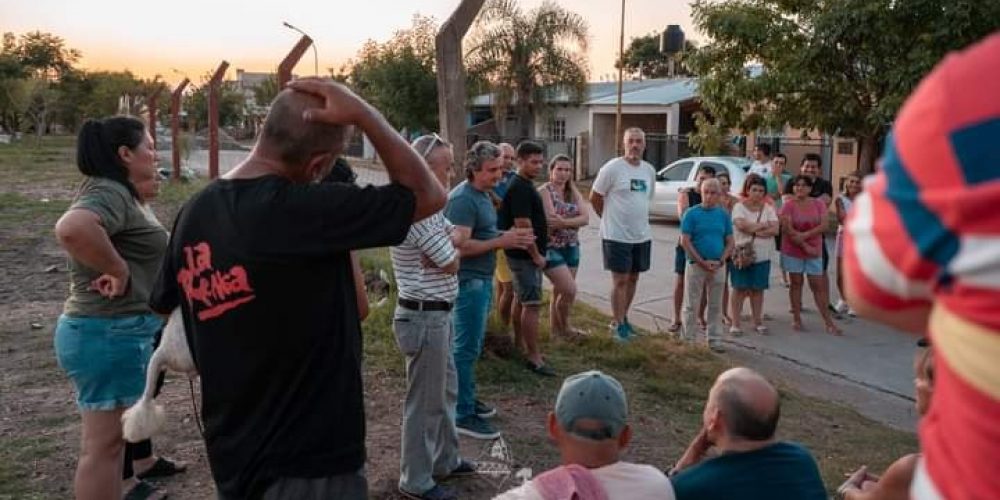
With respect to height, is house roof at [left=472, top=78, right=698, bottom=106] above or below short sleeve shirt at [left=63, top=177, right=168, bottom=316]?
above

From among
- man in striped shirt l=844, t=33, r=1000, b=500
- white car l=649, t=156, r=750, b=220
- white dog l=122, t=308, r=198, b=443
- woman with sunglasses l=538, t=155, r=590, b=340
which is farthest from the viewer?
white car l=649, t=156, r=750, b=220

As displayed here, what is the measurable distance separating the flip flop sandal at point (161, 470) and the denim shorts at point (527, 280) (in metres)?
3.00

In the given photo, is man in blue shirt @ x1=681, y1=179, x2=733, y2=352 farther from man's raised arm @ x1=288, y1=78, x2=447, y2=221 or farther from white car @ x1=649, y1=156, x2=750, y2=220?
white car @ x1=649, y1=156, x2=750, y2=220

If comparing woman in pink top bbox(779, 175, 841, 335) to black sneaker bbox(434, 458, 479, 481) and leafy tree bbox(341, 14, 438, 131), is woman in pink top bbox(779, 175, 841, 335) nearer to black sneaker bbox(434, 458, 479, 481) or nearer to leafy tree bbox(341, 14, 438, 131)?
black sneaker bbox(434, 458, 479, 481)

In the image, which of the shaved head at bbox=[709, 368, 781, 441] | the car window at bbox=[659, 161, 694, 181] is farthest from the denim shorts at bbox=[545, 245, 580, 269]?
the car window at bbox=[659, 161, 694, 181]

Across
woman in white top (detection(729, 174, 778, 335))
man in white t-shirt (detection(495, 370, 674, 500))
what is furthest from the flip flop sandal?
woman in white top (detection(729, 174, 778, 335))

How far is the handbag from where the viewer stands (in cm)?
884

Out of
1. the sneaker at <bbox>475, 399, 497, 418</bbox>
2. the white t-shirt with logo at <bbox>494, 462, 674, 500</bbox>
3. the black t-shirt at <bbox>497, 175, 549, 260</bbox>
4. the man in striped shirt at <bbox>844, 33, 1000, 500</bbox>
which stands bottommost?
the sneaker at <bbox>475, 399, 497, 418</bbox>

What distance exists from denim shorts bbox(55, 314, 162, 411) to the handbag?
6.49m

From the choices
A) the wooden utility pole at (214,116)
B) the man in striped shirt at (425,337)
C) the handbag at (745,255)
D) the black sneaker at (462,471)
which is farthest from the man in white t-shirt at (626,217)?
the wooden utility pole at (214,116)

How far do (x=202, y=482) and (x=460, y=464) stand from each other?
1.36 meters

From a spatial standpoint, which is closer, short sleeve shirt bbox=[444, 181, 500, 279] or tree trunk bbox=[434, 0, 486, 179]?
short sleeve shirt bbox=[444, 181, 500, 279]

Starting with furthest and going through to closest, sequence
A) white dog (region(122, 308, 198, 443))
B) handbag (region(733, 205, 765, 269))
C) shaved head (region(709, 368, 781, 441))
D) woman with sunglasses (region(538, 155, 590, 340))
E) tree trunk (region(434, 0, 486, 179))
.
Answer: handbag (region(733, 205, 765, 269))
woman with sunglasses (region(538, 155, 590, 340))
tree trunk (region(434, 0, 486, 179))
white dog (region(122, 308, 198, 443))
shaved head (region(709, 368, 781, 441))

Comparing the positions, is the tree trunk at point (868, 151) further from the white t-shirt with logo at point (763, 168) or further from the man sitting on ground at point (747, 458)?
the man sitting on ground at point (747, 458)
